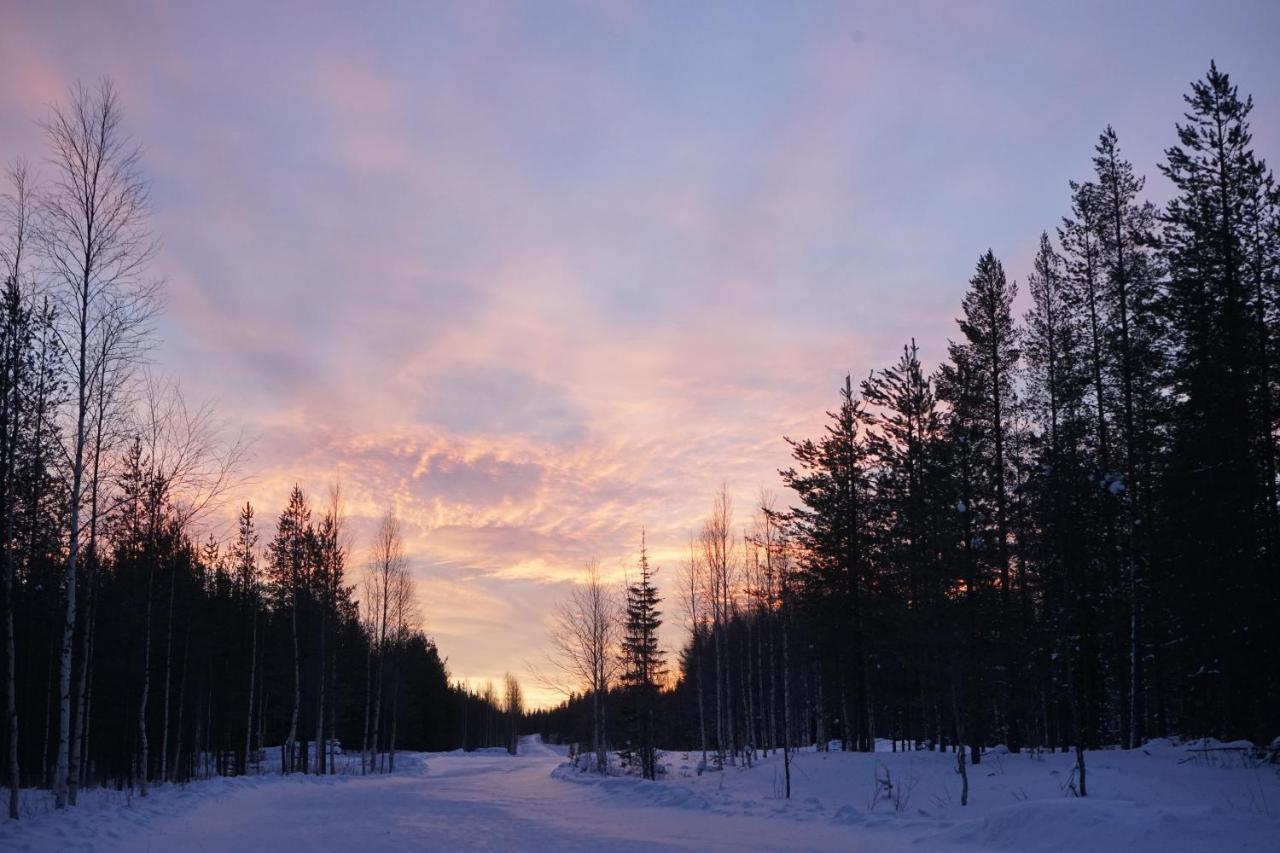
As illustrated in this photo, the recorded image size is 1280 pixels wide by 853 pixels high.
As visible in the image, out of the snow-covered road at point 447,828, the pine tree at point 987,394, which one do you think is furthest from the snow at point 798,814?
the pine tree at point 987,394

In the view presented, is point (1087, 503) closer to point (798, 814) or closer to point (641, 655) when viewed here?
point (798, 814)

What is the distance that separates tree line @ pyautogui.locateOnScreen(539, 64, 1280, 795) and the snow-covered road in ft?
20.0

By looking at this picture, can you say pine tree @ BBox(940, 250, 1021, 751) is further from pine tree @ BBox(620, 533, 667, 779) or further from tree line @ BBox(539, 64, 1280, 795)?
pine tree @ BBox(620, 533, 667, 779)

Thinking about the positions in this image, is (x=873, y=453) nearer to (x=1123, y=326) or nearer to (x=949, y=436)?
(x=949, y=436)

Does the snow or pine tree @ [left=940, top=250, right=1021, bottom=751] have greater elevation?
pine tree @ [left=940, top=250, right=1021, bottom=751]

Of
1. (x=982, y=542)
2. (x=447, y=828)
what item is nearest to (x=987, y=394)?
(x=982, y=542)

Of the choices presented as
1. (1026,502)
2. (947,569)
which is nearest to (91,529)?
(947,569)

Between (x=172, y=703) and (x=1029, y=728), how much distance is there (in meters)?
46.5

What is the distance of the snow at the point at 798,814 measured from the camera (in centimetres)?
1292

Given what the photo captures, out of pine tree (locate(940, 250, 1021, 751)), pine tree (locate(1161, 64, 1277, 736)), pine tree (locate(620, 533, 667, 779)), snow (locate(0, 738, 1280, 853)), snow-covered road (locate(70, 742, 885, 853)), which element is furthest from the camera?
pine tree (locate(620, 533, 667, 779))

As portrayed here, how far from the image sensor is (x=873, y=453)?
3244 centimetres

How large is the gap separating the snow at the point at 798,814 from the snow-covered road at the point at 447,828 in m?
0.06

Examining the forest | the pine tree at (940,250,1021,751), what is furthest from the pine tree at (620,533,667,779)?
the pine tree at (940,250,1021,751)

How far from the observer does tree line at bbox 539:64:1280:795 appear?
20.4 m
